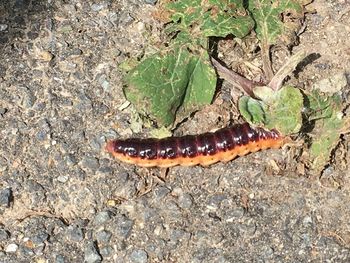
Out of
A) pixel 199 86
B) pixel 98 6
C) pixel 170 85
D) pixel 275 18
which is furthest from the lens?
pixel 98 6

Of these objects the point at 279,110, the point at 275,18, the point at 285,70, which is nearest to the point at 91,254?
the point at 279,110

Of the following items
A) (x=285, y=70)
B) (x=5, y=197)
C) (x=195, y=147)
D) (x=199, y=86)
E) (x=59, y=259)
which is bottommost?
(x=59, y=259)

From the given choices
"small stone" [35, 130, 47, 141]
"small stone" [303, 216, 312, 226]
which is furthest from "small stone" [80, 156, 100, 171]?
"small stone" [303, 216, 312, 226]

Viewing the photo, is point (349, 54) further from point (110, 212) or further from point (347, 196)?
point (110, 212)

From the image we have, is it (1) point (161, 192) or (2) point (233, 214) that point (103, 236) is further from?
(2) point (233, 214)

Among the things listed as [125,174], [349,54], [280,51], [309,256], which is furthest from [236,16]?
[309,256]

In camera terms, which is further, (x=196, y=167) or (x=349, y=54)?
(x=349, y=54)

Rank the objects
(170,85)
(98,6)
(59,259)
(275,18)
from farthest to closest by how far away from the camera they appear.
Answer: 1. (98,6)
2. (275,18)
3. (170,85)
4. (59,259)
